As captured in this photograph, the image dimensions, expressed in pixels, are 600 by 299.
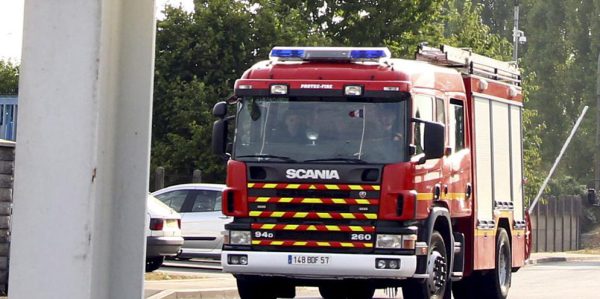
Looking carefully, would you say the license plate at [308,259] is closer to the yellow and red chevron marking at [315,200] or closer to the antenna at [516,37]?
the yellow and red chevron marking at [315,200]

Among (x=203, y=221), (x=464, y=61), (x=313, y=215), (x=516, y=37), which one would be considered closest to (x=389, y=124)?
(x=313, y=215)

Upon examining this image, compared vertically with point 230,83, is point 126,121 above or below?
below

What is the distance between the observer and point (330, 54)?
1495 centimetres

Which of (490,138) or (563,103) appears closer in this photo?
(490,138)

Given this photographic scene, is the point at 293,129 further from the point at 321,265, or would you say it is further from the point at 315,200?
the point at 321,265

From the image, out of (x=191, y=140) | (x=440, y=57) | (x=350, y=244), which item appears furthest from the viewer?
(x=191, y=140)

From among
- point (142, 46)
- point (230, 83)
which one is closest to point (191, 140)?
point (230, 83)

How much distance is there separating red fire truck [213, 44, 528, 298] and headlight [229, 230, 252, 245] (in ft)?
0.04

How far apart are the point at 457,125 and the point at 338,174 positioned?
2484 mm

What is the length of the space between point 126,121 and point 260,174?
7.53 m

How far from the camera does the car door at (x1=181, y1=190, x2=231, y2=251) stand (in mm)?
24172

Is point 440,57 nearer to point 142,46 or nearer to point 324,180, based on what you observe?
point 324,180

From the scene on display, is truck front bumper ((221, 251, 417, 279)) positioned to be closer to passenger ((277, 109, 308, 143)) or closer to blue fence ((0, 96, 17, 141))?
passenger ((277, 109, 308, 143))

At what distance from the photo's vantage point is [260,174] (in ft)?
47.2
